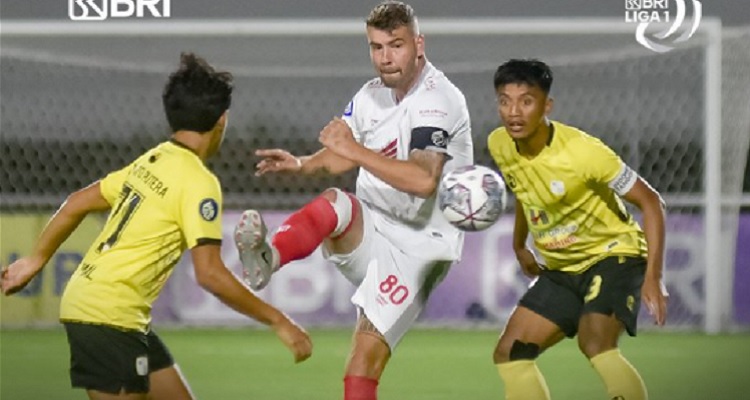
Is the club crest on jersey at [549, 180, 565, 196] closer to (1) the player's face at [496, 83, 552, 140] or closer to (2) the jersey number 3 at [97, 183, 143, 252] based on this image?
(1) the player's face at [496, 83, 552, 140]

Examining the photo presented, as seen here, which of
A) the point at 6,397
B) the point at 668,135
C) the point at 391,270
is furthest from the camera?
the point at 668,135

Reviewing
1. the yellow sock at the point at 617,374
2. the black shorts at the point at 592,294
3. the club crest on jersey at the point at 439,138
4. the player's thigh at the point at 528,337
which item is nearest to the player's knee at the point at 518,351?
the player's thigh at the point at 528,337

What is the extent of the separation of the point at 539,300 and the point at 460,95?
92 cm

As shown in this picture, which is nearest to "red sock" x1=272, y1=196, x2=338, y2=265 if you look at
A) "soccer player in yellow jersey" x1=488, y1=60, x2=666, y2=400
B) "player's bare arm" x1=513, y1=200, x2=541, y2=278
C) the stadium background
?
"soccer player in yellow jersey" x1=488, y1=60, x2=666, y2=400

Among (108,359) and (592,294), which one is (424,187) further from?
(108,359)

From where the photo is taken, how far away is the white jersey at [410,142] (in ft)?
19.6

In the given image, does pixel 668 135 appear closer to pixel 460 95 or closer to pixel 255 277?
pixel 460 95

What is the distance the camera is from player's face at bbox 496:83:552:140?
6039 mm

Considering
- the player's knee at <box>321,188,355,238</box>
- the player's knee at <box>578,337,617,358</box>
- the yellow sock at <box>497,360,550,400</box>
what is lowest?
the yellow sock at <box>497,360,550,400</box>

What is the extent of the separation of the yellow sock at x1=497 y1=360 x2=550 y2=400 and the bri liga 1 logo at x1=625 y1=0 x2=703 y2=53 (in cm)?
721

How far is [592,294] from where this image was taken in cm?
610

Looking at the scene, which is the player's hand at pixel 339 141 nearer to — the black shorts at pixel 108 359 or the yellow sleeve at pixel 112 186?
the yellow sleeve at pixel 112 186

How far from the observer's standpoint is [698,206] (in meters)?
13.5

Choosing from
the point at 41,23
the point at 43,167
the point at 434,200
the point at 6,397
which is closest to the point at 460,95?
the point at 434,200
